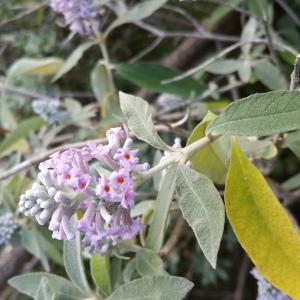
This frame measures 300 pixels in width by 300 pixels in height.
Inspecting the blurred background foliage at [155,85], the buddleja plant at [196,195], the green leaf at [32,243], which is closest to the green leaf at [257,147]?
the blurred background foliage at [155,85]

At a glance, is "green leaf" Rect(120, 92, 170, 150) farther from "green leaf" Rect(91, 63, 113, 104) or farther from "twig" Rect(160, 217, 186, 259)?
"green leaf" Rect(91, 63, 113, 104)

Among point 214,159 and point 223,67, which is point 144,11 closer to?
point 223,67

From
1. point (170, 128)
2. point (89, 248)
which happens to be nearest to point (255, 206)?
point (89, 248)

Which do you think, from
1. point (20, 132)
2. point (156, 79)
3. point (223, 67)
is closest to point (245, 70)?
point (223, 67)

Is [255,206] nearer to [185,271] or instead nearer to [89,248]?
[89,248]

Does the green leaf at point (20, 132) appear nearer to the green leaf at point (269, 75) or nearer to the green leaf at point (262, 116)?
the green leaf at point (269, 75)

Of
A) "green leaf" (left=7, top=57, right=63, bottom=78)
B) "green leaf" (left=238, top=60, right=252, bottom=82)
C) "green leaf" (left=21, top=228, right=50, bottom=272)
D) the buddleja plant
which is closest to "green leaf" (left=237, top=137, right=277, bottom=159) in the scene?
the buddleja plant
